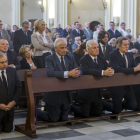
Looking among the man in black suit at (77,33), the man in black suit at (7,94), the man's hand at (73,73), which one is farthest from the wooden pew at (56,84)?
the man in black suit at (77,33)

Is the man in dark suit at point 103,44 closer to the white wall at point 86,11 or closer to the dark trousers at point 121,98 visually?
the dark trousers at point 121,98

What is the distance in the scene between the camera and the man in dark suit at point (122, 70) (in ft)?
18.4

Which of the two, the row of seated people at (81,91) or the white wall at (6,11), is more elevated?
the white wall at (6,11)

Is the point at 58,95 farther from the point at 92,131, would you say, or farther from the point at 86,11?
the point at 86,11

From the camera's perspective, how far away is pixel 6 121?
477 cm

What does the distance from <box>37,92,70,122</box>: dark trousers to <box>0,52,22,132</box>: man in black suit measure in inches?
23.1

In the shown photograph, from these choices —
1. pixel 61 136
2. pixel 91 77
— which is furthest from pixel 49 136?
pixel 91 77

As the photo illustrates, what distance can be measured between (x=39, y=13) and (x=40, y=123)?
47.7 ft

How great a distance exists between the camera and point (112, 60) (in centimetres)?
576

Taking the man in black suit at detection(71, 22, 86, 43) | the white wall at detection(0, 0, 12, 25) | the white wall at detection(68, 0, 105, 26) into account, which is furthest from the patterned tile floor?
the white wall at detection(0, 0, 12, 25)

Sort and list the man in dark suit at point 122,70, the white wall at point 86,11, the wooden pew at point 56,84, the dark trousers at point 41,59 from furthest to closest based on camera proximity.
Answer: the white wall at point 86,11 < the dark trousers at point 41,59 < the man in dark suit at point 122,70 < the wooden pew at point 56,84

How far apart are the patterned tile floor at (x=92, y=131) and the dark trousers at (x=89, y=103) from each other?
166 mm

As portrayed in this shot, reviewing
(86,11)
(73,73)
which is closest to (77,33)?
(86,11)

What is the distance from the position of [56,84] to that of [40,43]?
7.54ft
